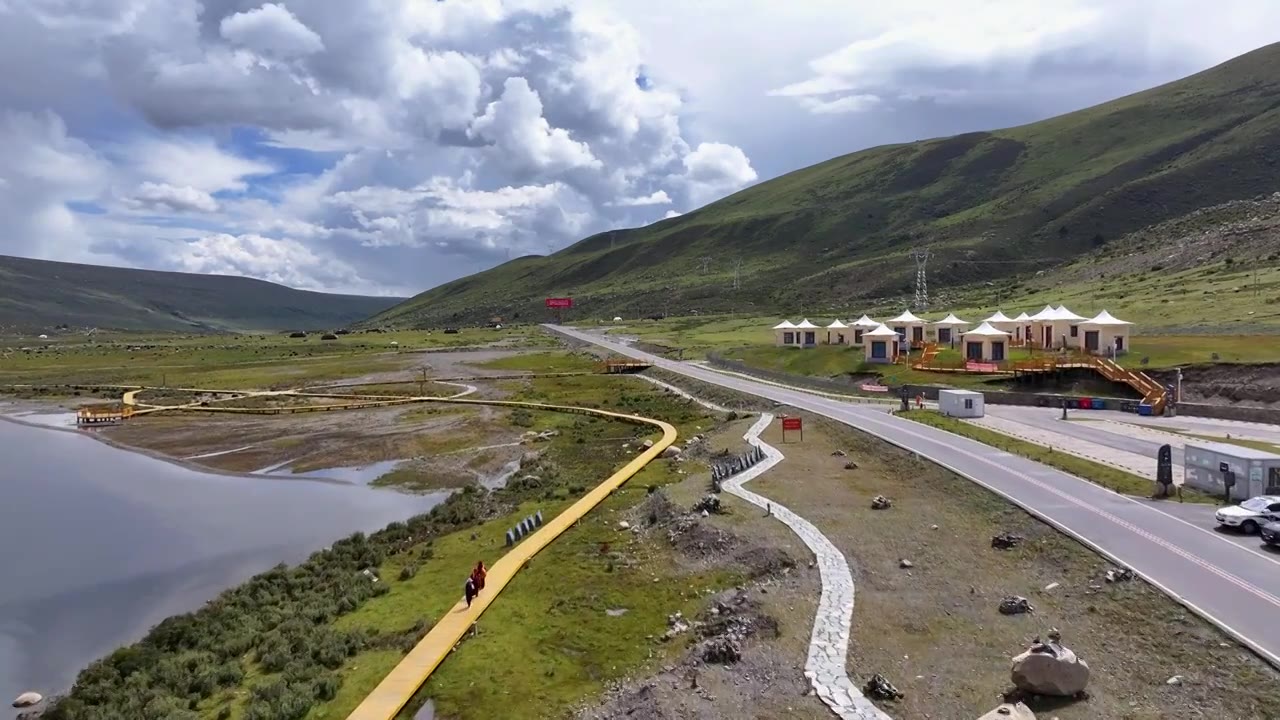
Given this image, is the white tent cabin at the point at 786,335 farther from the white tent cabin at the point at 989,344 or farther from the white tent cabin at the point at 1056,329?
the white tent cabin at the point at 1056,329

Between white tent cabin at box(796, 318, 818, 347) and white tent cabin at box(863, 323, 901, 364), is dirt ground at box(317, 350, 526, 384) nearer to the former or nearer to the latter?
white tent cabin at box(796, 318, 818, 347)

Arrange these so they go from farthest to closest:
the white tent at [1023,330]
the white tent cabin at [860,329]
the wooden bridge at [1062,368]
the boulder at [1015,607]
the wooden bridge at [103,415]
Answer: the white tent cabin at [860,329] < the white tent at [1023,330] < the wooden bridge at [103,415] < the wooden bridge at [1062,368] < the boulder at [1015,607]

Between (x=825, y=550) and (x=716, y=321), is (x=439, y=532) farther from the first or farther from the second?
(x=716, y=321)

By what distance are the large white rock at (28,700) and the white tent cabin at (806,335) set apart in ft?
271

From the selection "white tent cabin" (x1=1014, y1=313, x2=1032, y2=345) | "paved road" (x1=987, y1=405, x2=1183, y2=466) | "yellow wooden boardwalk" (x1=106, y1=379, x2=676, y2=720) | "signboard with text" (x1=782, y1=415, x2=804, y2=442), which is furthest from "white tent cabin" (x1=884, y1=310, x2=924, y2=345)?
"signboard with text" (x1=782, y1=415, x2=804, y2=442)

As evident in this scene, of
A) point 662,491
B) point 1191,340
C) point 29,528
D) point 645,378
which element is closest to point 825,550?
point 662,491

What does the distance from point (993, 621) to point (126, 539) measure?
3557 centimetres

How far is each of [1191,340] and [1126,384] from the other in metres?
13.8

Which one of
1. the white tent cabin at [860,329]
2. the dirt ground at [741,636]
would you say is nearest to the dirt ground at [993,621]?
the dirt ground at [741,636]

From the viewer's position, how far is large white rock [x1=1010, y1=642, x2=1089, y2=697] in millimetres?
16250

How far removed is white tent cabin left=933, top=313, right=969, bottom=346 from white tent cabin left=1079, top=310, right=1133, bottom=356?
16.2 meters

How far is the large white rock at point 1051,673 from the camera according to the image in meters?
16.2

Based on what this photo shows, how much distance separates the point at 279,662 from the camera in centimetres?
2162

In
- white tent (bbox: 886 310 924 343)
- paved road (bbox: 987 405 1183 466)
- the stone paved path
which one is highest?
white tent (bbox: 886 310 924 343)
